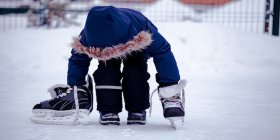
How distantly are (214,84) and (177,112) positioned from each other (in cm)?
220

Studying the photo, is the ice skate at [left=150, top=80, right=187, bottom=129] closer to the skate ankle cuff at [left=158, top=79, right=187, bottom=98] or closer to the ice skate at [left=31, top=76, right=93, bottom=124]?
the skate ankle cuff at [left=158, top=79, right=187, bottom=98]

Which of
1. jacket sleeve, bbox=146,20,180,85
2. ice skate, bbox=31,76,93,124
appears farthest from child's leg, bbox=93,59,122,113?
jacket sleeve, bbox=146,20,180,85

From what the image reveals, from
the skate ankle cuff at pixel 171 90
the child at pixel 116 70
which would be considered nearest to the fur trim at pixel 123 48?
the child at pixel 116 70

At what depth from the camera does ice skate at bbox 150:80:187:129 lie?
8.36ft

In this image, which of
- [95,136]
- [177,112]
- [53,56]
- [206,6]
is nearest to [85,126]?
[95,136]

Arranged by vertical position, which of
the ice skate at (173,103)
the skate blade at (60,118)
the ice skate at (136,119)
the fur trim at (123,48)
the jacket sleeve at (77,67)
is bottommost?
the ice skate at (136,119)

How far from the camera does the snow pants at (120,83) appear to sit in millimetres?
2664

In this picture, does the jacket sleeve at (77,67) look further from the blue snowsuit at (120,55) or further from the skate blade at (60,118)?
the skate blade at (60,118)

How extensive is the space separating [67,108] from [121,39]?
1.87ft

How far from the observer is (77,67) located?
8.95 feet

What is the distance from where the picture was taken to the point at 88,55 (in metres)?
2.57

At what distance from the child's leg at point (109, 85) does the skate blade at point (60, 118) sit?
12 centimetres

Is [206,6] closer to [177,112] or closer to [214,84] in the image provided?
[214,84]

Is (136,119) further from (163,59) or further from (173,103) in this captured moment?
(163,59)
